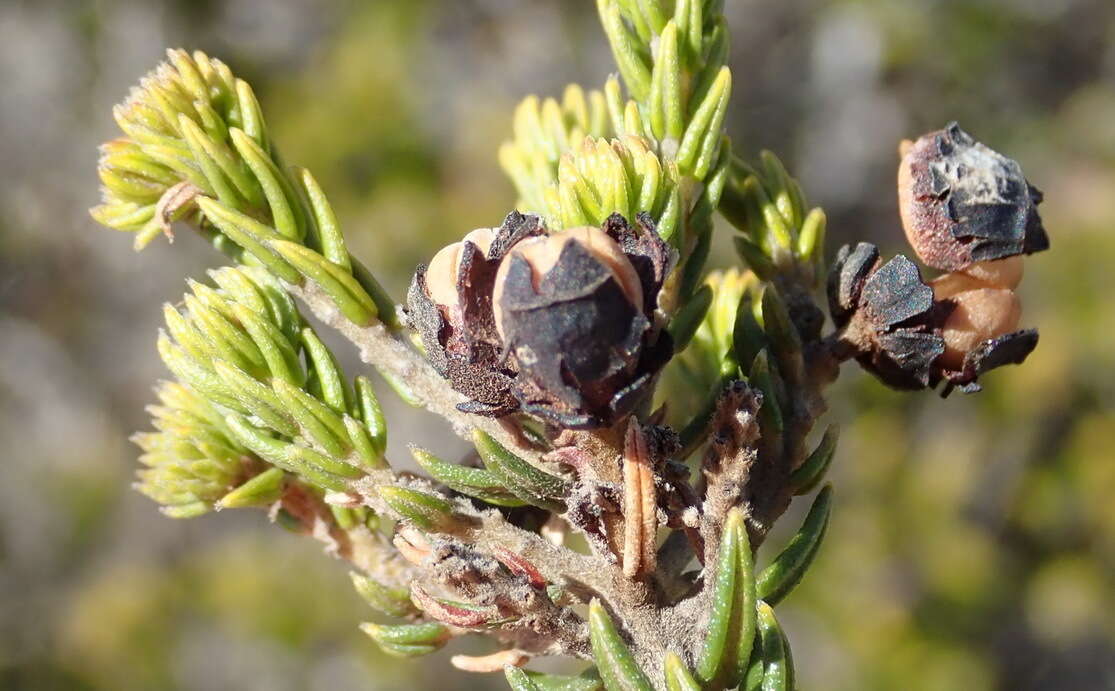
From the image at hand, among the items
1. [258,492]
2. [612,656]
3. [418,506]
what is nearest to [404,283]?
[258,492]

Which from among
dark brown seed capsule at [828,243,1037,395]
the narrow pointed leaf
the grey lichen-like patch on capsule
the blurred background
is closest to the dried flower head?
the grey lichen-like patch on capsule

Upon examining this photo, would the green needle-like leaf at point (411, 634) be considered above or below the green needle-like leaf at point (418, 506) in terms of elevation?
below

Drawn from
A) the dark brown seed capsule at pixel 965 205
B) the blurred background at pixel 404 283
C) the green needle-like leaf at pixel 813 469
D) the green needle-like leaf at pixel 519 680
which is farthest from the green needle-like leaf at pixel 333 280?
the blurred background at pixel 404 283

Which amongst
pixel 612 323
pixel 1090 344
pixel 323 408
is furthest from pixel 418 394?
pixel 1090 344

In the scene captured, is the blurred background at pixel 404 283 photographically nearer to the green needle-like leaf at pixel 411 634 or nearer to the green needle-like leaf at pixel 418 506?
the green needle-like leaf at pixel 411 634

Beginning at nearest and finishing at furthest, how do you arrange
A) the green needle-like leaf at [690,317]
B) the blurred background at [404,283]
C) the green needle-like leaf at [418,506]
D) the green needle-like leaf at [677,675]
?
the green needle-like leaf at [677,675]
the green needle-like leaf at [418,506]
the green needle-like leaf at [690,317]
the blurred background at [404,283]

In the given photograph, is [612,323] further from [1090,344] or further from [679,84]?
[1090,344]

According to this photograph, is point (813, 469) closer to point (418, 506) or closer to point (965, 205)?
point (965, 205)
